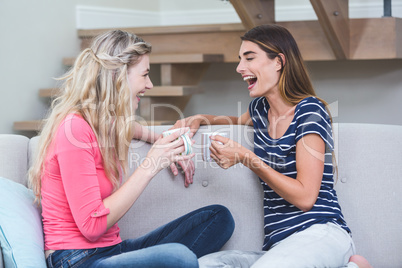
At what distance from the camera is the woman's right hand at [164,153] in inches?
58.6

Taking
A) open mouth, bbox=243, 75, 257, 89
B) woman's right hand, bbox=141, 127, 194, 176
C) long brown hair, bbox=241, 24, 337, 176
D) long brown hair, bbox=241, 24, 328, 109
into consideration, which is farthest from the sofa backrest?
woman's right hand, bbox=141, 127, 194, 176

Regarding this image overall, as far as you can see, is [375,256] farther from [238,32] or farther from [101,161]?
[238,32]

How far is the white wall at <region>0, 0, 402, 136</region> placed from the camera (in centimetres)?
320

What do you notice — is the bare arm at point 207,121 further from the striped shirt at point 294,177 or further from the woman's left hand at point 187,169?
the striped shirt at point 294,177

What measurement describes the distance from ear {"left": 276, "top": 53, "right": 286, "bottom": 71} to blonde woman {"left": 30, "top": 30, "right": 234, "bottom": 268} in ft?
1.54

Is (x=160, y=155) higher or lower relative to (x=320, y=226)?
higher

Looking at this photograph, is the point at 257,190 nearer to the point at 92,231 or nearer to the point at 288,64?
the point at 288,64

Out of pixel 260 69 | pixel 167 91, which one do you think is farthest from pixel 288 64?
pixel 167 91

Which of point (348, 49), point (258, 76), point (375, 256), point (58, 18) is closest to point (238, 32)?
point (348, 49)

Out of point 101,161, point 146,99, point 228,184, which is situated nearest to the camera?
point 101,161

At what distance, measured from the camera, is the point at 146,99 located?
3291 millimetres

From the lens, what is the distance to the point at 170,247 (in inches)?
55.4

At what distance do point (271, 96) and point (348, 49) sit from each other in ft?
4.84

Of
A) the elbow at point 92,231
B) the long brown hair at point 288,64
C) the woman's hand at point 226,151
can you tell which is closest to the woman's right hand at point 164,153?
the woman's hand at point 226,151
